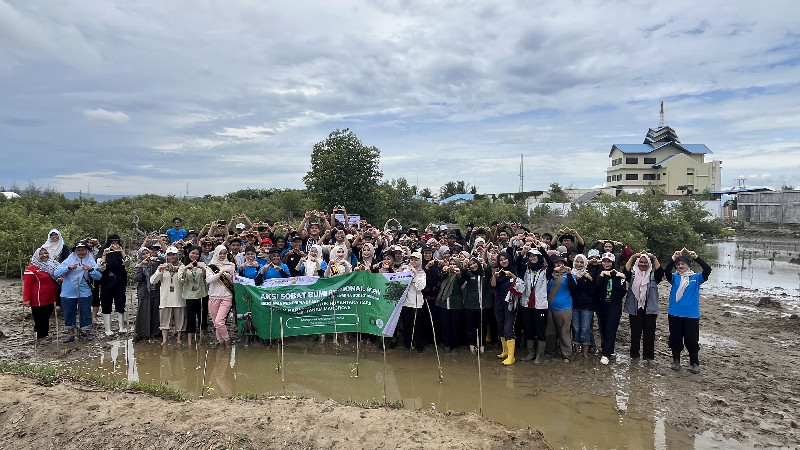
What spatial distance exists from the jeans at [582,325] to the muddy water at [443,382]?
39cm

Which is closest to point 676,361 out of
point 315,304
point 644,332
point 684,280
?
point 644,332

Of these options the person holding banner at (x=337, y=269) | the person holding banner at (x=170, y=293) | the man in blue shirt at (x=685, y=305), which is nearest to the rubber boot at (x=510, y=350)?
the man in blue shirt at (x=685, y=305)

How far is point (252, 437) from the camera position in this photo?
4.64m

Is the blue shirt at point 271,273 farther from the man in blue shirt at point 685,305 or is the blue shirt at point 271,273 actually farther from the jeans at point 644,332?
the man in blue shirt at point 685,305

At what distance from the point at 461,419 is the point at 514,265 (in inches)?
132

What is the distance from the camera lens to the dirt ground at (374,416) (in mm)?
4664

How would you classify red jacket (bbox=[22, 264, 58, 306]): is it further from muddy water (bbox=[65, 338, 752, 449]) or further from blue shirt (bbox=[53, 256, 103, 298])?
muddy water (bbox=[65, 338, 752, 449])

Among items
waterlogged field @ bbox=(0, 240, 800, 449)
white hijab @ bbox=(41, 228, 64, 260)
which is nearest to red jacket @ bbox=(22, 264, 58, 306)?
white hijab @ bbox=(41, 228, 64, 260)

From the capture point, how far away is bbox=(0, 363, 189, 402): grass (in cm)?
576

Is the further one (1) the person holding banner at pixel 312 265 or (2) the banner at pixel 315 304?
(1) the person holding banner at pixel 312 265

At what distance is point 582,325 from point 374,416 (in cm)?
411

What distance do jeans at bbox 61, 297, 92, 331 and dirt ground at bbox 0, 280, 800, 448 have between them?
897 mm

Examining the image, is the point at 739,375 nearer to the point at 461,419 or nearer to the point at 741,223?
the point at 461,419

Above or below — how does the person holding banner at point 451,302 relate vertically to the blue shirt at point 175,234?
below
